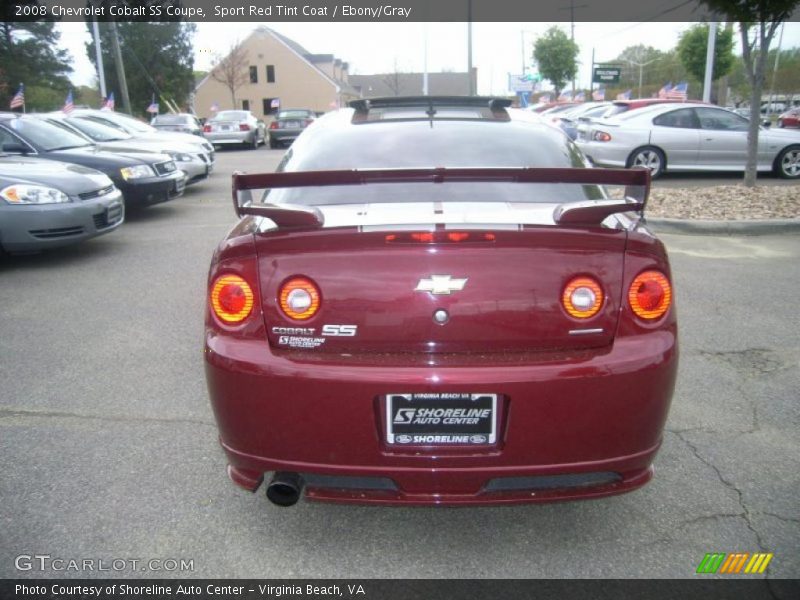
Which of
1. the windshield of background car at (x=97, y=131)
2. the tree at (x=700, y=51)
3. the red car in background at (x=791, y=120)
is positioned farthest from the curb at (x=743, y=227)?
the red car in background at (x=791, y=120)

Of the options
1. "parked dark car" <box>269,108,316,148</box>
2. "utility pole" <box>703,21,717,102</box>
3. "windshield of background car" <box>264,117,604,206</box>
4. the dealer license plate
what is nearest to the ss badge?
the dealer license plate

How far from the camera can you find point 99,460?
2.94 metres

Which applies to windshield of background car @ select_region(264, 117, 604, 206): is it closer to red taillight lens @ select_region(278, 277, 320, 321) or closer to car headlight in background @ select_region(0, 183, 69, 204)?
red taillight lens @ select_region(278, 277, 320, 321)

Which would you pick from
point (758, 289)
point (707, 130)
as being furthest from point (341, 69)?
point (758, 289)

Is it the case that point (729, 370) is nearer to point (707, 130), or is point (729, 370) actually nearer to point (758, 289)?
point (758, 289)

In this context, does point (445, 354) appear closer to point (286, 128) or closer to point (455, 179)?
point (455, 179)

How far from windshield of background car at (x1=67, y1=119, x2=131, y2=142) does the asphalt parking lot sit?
6.32 metres

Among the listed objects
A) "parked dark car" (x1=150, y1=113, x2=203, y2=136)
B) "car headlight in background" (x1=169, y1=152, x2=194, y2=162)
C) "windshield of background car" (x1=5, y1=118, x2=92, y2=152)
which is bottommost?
"car headlight in background" (x1=169, y1=152, x2=194, y2=162)

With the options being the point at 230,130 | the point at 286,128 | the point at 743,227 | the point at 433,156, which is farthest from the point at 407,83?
the point at 433,156

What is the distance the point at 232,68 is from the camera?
53.0m

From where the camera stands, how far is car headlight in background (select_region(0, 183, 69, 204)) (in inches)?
244

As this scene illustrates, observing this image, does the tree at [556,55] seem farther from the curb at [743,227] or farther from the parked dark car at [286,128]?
the curb at [743,227]

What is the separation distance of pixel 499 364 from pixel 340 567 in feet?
3.11

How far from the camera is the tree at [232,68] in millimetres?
52844
